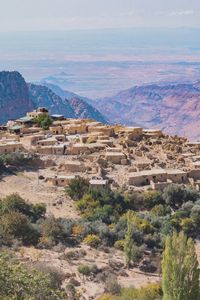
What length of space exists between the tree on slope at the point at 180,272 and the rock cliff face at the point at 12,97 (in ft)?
370

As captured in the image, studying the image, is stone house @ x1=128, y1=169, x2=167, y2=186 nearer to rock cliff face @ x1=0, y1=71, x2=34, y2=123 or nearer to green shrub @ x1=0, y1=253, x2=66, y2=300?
green shrub @ x1=0, y1=253, x2=66, y2=300

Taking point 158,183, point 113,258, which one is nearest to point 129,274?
point 113,258

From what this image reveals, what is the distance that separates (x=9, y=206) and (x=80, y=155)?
1148cm

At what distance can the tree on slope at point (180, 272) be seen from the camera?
67.8 feet

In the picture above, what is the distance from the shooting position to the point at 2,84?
139 metres

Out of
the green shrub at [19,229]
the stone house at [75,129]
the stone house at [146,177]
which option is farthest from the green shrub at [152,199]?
the stone house at [75,129]

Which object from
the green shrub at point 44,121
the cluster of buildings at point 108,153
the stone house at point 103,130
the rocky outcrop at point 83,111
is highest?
the green shrub at point 44,121

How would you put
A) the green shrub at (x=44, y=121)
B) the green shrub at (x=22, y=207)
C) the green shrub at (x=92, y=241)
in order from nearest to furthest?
the green shrub at (x=92, y=241)
the green shrub at (x=22, y=207)
the green shrub at (x=44, y=121)

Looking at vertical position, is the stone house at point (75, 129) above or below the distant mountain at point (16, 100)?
above

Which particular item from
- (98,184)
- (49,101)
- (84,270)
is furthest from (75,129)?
(49,101)

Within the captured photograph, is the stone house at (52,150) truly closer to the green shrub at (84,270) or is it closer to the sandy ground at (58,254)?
the sandy ground at (58,254)

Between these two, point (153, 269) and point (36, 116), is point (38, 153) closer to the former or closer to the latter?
point (36, 116)

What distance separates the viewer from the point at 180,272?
2084cm

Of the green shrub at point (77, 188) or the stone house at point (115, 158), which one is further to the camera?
the stone house at point (115, 158)
